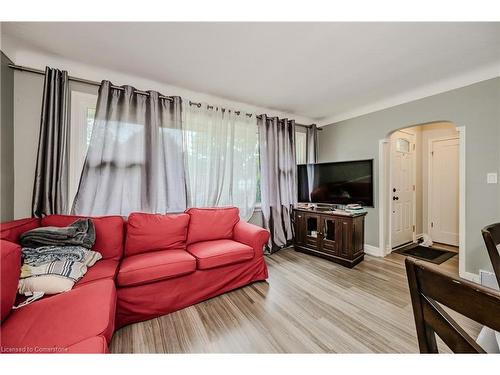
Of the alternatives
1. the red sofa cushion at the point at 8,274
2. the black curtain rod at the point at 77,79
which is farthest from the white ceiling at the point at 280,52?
the red sofa cushion at the point at 8,274

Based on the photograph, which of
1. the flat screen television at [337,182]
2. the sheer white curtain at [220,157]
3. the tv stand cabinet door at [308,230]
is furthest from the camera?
the tv stand cabinet door at [308,230]

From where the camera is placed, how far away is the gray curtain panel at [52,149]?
1.94m

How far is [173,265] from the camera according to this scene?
1.82 metres

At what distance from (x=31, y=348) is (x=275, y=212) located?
2879 millimetres

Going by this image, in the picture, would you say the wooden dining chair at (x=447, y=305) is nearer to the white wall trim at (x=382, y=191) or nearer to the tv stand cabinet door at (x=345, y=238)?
the tv stand cabinet door at (x=345, y=238)

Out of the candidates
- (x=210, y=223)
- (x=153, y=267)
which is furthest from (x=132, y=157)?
(x=153, y=267)

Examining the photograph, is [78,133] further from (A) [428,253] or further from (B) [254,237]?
(A) [428,253]

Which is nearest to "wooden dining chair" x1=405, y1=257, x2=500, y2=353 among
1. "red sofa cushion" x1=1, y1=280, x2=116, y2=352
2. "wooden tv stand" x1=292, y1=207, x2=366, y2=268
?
"red sofa cushion" x1=1, y1=280, x2=116, y2=352

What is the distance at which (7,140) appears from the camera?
6.02 feet

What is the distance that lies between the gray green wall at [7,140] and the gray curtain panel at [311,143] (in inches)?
152

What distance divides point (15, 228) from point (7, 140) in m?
0.86

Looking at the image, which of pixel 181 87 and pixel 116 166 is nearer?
pixel 116 166
